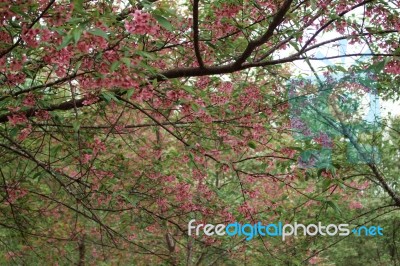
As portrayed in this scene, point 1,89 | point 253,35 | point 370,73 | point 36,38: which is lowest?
point 36,38

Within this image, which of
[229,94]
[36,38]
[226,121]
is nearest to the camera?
[36,38]

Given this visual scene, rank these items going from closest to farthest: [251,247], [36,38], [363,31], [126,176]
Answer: [36,38]
[363,31]
[126,176]
[251,247]

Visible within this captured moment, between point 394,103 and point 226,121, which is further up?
point 394,103

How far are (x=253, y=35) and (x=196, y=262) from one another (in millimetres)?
4649

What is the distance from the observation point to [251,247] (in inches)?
264

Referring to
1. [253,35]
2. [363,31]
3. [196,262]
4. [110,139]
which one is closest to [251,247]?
[196,262]

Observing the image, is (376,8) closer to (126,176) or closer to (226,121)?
(226,121)

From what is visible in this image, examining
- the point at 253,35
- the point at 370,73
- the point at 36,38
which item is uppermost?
the point at 253,35

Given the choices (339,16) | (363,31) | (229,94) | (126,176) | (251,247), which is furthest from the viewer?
(251,247)

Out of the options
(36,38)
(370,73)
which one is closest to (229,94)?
(370,73)

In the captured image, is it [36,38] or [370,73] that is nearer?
[36,38]

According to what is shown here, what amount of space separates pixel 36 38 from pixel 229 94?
7.28ft

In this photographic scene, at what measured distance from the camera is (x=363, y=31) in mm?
3250

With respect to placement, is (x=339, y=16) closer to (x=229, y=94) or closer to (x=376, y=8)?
(x=376, y=8)
